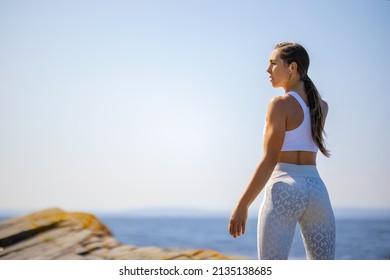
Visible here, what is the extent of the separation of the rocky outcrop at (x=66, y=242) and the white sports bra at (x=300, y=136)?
2.05 m

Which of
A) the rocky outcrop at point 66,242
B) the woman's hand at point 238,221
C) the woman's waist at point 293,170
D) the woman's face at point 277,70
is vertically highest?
the woman's face at point 277,70

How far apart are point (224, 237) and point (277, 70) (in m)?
17.5

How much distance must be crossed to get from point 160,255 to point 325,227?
2173 millimetres

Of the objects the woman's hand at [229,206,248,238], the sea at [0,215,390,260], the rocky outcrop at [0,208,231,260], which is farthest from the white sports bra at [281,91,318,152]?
the sea at [0,215,390,260]

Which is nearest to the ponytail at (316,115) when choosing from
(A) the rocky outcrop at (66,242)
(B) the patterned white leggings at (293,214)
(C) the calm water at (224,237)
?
(B) the patterned white leggings at (293,214)

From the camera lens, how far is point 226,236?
19562 millimetres

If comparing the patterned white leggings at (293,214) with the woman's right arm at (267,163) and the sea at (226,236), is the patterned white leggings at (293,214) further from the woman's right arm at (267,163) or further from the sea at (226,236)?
the sea at (226,236)

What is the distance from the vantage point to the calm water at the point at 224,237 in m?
14.2

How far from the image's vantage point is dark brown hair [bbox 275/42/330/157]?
7.07ft

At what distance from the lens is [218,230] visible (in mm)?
21688

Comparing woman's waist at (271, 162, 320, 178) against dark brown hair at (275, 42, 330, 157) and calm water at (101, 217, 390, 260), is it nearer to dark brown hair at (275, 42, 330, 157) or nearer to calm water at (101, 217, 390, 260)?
dark brown hair at (275, 42, 330, 157)
